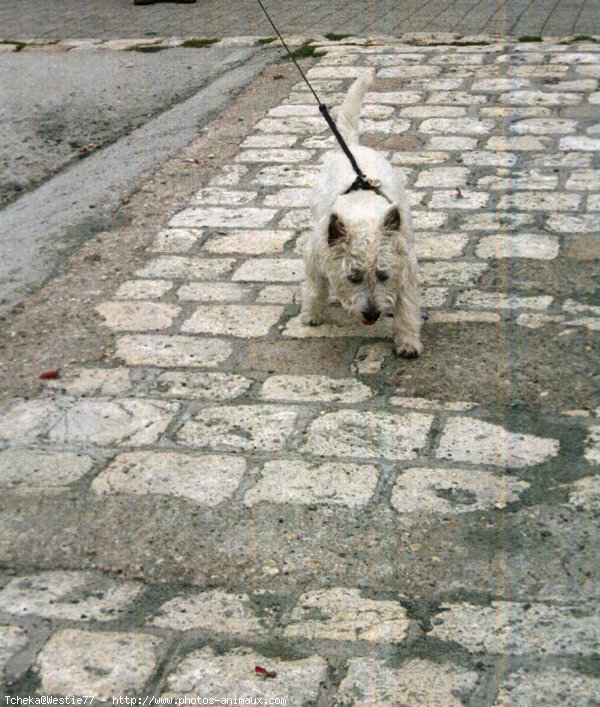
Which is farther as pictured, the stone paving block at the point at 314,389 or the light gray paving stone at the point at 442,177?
the light gray paving stone at the point at 442,177

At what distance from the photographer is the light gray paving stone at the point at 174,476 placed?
4.40 meters

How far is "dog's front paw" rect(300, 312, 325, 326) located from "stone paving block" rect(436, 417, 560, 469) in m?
1.23

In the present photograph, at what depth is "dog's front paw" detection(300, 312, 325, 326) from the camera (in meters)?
5.75

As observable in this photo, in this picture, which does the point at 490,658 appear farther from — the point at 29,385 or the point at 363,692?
the point at 29,385

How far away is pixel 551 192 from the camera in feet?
24.0

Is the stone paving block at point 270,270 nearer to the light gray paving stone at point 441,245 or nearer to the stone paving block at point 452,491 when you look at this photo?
the light gray paving stone at point 441,245

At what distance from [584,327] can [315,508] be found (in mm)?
2037

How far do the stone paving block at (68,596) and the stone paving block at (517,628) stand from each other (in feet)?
3.66

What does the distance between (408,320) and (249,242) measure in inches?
72.4

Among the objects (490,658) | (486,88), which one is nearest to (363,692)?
(490,658)

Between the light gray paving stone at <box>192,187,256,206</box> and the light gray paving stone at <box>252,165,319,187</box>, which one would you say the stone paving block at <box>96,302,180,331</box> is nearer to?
the light gray paving stone at <box>192,187,256,206</box>

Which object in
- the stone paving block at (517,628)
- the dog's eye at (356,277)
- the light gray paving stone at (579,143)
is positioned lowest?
the light gray paving stone at (579,143)

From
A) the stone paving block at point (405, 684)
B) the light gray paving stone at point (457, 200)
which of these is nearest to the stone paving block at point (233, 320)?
the light gray paving stone at point (457, 200)

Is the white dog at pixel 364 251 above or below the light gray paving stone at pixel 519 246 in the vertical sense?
above
